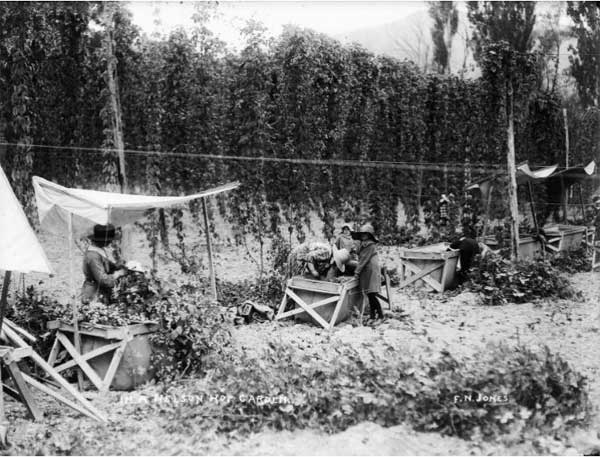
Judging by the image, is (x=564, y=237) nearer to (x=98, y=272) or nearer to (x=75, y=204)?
(x=98, y=272)

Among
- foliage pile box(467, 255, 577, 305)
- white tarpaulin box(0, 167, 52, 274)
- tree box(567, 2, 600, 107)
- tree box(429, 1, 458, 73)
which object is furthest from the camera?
tree box(429, 1, 458, 73)

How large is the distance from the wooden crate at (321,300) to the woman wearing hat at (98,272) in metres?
2.73

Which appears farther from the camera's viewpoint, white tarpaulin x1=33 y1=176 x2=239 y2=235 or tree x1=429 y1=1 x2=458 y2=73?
tree x1=429 y1=1 x2=458 y2=73

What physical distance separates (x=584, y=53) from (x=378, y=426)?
22083 millimetres

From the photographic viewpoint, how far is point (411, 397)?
5.37 metres

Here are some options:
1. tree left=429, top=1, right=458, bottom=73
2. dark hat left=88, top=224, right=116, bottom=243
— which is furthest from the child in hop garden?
tree left=429, top=1, right=458, bottom=73

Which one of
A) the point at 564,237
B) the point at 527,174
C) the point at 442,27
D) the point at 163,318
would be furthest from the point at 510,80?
the point at 442,27

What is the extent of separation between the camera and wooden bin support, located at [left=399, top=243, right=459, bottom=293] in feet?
37.3

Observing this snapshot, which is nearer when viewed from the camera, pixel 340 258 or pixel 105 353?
pixel 105 353

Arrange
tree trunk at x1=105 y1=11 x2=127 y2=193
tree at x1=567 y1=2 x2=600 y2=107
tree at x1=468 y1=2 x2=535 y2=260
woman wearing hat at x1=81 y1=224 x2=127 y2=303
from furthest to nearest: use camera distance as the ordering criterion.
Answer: tree at x1=567 y1=2 x2=600 y2=107, tree at x1=468 y1=2 x2=535 y2=260, tree trunk at x1=105 y1=11 x2=127 y2=193, woman wearing hat at x1=81 y1=224 x2=127 y2=303

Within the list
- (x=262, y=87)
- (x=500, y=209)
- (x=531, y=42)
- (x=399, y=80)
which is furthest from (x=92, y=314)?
(x=531, y=42)

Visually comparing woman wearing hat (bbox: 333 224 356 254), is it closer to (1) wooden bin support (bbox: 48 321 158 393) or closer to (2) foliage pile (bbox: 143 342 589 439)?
(1) wooden bin support (bbox: 48 321 158 393)

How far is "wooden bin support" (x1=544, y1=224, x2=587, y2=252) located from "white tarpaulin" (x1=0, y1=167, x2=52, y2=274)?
12229 millimetres

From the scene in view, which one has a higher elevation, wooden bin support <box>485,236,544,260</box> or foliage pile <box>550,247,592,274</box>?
wooden bin support <box>485,236,544,260</box>
